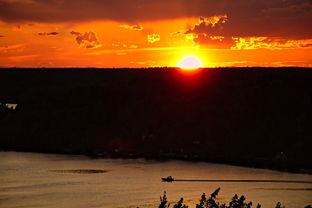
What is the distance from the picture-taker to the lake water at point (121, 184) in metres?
84.4

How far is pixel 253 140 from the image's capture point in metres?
150

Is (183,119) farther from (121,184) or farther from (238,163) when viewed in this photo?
(121,184)

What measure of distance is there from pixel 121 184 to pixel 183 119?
217 feet

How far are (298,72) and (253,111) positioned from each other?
19028mm

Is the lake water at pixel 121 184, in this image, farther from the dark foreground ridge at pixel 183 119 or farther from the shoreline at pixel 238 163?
the dark foreground ridge at pixel 183 119

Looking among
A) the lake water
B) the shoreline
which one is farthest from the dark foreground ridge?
the lake water

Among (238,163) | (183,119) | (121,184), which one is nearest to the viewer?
(121,184)

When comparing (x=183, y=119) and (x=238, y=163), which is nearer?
(x=238, y=163)

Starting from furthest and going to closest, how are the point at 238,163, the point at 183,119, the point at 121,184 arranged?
the point at 183,119, the point at 238,163, the point at 121,184

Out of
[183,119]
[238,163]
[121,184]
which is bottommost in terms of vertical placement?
[121,184]

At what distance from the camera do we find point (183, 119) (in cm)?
16425

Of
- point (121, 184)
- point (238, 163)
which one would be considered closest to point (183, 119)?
point (238, 163)

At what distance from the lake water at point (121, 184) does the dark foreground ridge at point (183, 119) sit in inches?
542

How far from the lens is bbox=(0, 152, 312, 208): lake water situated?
8444 cm
